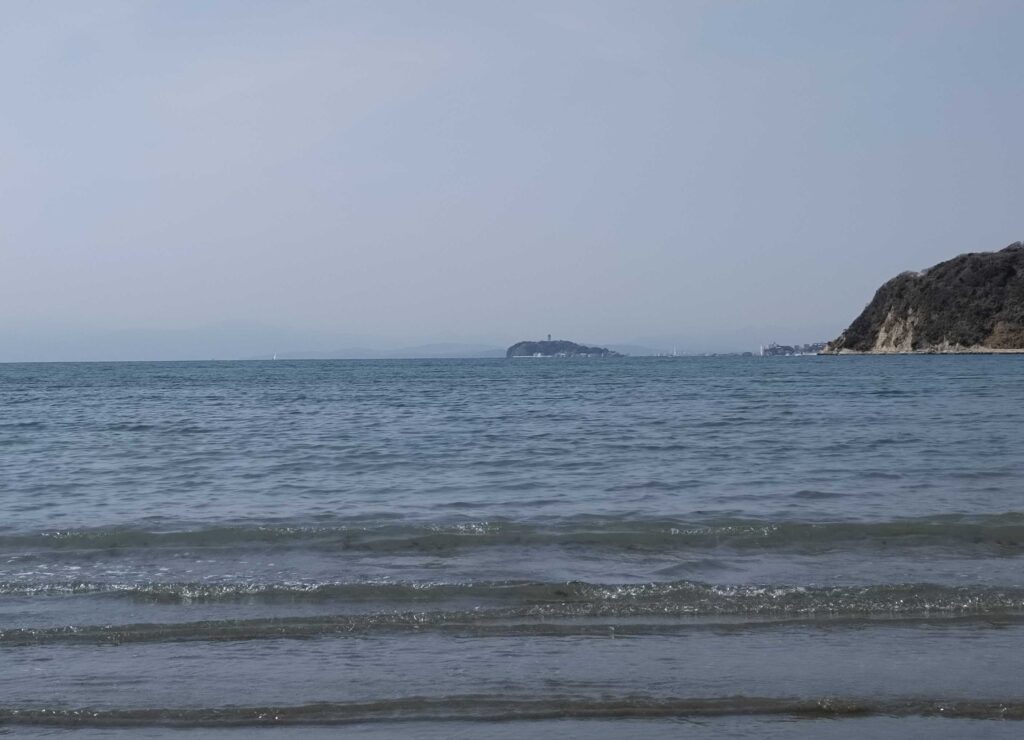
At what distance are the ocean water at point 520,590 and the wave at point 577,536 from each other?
56mm

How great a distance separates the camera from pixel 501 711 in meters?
6.79

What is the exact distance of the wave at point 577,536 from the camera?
12.4 meters

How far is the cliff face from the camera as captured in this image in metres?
126

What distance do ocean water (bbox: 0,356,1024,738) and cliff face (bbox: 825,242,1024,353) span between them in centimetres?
11185

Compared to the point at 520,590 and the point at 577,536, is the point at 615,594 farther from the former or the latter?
the point at 577,536

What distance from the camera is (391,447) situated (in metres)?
→ 23.7

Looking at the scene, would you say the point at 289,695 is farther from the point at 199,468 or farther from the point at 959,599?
the point at 199,468

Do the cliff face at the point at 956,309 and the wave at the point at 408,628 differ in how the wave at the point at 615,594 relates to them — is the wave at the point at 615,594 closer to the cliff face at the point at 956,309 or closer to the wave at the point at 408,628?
the wave at the point at 408,628

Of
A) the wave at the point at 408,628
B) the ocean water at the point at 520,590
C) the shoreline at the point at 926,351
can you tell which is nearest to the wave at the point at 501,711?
the ocean water at the point at 520,590

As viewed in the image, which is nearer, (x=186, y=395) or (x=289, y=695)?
(x=289, y=695)

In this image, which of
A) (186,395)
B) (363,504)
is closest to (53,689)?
(363,504)

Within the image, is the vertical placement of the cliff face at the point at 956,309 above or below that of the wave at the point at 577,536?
above

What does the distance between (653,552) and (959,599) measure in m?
3.45

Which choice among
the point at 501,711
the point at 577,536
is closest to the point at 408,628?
the point at 501,711
